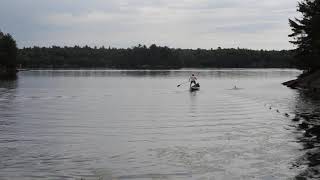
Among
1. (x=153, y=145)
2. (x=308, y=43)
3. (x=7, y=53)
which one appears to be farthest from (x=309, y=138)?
(x=7, y=53)

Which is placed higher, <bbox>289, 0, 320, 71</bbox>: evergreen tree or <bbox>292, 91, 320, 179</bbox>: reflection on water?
<bbox>289, 0, 320, 71</bbox>: evergreen tree

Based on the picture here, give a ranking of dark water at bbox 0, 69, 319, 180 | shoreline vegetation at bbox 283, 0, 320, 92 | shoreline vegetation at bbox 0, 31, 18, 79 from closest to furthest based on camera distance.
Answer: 1. dark water at bbox 0, 69, 319, 180
2. shoreline vegetation at bbox 283, 0, 320, 92
3. shoreline vegetation at bbox 0, 31, 18, 79

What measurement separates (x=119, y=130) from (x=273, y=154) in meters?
11.1

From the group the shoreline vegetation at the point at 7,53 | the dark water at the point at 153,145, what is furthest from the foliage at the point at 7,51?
the dark water at the point at 153,145

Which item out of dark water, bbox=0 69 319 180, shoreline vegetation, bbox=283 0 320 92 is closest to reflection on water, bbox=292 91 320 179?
dark water, bbox=0 69 319 180

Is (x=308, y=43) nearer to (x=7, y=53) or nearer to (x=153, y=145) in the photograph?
(x=153, y=145)

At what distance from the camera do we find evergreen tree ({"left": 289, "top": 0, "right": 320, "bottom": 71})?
8388 cm

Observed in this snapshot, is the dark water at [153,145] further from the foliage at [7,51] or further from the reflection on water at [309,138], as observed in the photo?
the foliage at [7,51]

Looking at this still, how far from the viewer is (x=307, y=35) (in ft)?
305

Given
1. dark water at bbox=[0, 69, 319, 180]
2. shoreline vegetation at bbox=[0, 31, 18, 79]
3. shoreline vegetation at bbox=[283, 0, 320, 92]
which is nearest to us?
dark water at bbox=[0, 69, 319, 180]

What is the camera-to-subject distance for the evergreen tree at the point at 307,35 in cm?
8388

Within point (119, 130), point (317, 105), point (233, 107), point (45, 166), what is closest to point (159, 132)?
point (119, 130)

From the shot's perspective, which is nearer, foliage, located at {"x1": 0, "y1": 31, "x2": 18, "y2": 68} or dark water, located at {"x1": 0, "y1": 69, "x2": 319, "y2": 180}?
dark water, located at {"x1": 0, "y1": 69, "x2": 319, "y2": 180}

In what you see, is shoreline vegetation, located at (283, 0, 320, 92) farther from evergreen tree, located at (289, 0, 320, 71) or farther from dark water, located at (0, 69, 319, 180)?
dark water, located at (0, 69, 319, 180)
